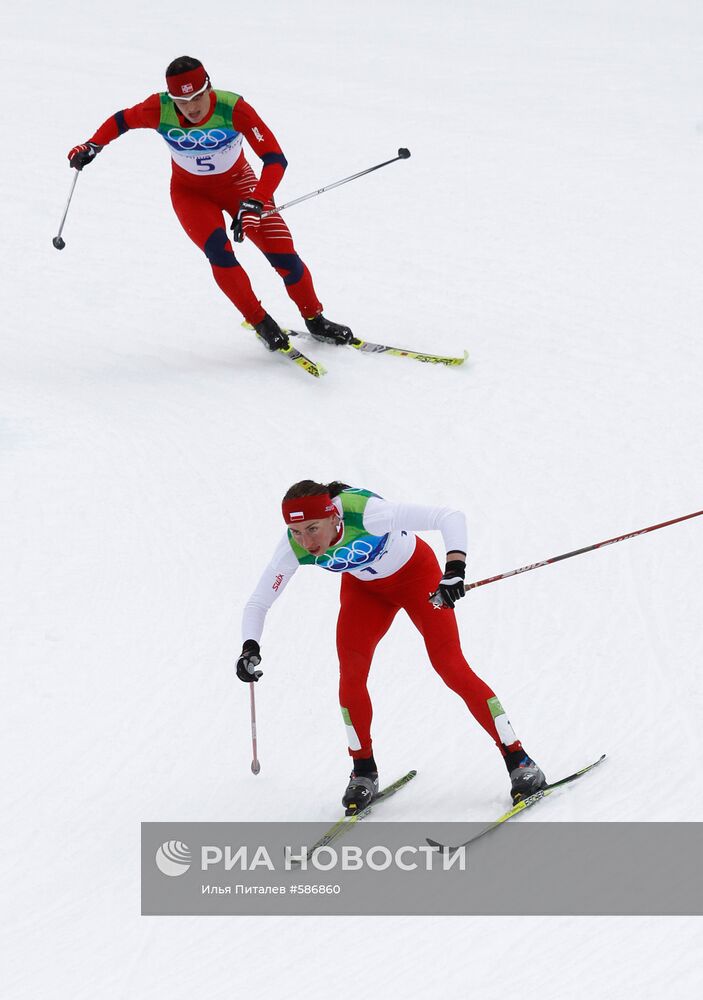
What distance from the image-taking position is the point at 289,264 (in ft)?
26.6

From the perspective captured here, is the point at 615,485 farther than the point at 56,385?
No

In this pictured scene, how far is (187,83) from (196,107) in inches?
8.0

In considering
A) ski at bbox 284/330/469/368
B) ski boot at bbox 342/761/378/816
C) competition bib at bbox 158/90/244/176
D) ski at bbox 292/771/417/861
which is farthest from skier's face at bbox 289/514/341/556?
ski at bbox 284/330/469/368

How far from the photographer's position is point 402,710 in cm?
566

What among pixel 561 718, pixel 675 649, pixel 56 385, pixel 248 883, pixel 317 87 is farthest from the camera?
pixel 317 87

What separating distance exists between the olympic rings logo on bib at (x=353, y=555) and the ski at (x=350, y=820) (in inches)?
36.8

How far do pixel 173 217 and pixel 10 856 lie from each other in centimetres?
734

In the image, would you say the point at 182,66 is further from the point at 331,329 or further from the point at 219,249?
the point at 331,329

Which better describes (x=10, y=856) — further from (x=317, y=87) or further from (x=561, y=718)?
(x=317, y=87)

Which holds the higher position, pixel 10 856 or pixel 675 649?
pixel 675 649

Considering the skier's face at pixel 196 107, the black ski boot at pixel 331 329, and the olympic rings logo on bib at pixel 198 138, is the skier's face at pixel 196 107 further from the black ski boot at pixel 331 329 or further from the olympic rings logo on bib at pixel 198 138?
the black ski boot at pixel 331 329

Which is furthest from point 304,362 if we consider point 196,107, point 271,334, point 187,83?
point 187,83

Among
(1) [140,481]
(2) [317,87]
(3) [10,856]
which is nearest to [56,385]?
(1) [140,481]

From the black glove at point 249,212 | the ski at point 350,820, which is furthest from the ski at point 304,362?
the ski at point 350,820
